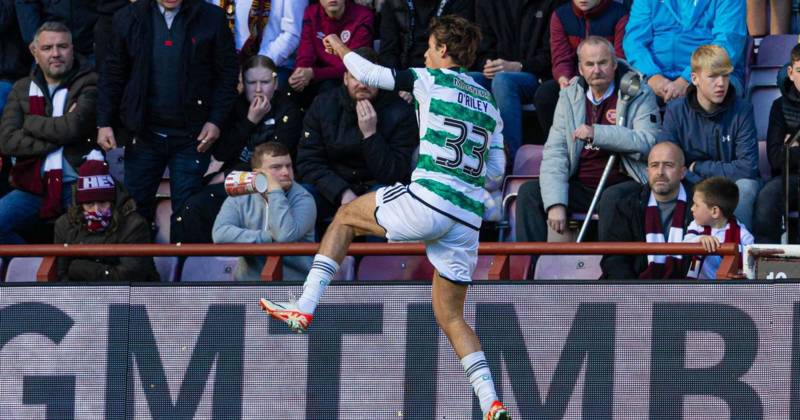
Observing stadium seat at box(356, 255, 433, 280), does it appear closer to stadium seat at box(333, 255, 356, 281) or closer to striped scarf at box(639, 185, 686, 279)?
stadium seat at box(333, 255, 356, 281)

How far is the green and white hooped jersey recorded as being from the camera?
8.38m

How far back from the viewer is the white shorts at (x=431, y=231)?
8.36 m

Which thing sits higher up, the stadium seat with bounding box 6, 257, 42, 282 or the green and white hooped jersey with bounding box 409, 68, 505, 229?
the green and white hooped jersey with bounding box 409, 68, 505, 229

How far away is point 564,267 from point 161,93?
305 cm

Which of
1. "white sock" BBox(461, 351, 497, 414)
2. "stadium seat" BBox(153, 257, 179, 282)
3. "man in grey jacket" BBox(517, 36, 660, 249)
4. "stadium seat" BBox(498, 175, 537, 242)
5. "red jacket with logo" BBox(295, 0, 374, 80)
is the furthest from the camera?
"red jacket with logo" BBox(295, 0, 374, 80)

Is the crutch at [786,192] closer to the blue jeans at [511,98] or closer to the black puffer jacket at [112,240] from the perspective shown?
the blue jeans at [511,98]

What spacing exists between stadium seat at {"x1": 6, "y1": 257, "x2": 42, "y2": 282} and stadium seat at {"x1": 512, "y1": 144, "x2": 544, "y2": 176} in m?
3.11

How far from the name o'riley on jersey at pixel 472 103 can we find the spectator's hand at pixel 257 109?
311 cm

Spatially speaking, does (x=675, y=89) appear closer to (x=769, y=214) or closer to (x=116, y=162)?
(x=769, y=214)

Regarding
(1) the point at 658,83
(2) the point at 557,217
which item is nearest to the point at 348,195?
(2) the point at 557,217

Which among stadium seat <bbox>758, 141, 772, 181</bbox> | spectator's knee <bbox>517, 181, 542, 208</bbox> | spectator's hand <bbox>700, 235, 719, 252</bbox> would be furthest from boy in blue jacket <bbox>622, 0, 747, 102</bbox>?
spectator's hand <bbox>700, 235, 719, 252</bbox>

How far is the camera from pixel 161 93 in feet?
37.1

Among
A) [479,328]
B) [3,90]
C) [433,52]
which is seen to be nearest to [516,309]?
[479,328]

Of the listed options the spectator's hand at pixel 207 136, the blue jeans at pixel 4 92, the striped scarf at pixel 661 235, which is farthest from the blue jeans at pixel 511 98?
the blue jeans at pixel 4 92
